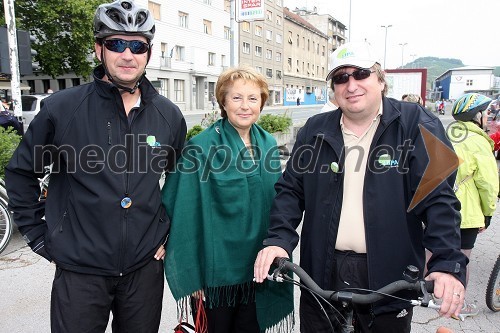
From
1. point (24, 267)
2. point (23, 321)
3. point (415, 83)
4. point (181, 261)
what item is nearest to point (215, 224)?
point (181, 261)

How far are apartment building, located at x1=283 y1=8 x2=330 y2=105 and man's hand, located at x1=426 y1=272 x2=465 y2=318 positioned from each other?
2175 inches

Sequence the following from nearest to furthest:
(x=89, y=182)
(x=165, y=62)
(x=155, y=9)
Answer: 1. (x=89, y=182)
2. (x=155, y=9)
3. (x=165, y=62)

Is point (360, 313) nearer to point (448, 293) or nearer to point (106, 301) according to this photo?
point (448, 293)

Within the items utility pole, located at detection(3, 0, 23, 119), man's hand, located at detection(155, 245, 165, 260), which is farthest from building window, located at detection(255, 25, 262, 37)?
man's hand, located at detection(155, 245, 165, 260)

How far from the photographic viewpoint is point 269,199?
8.38 feet

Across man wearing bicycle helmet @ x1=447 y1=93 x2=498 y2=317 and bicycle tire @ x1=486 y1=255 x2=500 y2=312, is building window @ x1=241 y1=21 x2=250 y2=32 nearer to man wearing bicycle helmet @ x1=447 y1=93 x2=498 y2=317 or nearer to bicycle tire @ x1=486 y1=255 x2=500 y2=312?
man wearing bicycle helmet @ x1=447 y1=93 x2=498 y2=317

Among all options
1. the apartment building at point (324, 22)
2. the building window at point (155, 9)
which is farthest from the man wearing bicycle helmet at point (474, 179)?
the apartment building at point (324, 22)

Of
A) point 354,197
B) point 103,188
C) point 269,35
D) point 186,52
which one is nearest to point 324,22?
point 269,35

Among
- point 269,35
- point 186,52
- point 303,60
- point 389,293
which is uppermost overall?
point 269,35

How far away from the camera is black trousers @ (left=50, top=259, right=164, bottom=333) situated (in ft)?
6.63

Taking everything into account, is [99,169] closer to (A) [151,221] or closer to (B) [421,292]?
(A) [151,221]

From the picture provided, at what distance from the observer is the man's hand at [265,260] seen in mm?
1895

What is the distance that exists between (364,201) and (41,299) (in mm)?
3448

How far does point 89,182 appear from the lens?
202cm
